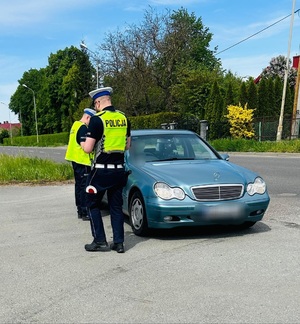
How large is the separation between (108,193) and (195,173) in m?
1.26

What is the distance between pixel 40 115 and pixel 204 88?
2165 inches

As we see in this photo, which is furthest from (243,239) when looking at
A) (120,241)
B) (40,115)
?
(40,115)

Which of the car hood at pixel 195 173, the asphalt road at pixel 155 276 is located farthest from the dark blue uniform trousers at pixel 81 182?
the car hood at pixel 195 173

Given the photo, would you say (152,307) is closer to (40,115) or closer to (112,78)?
(112,78)

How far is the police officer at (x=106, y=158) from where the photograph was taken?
5352mm

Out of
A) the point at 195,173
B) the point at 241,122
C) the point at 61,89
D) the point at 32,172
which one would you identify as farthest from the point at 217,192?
the point at 61,89

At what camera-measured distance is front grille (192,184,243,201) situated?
5.89 m

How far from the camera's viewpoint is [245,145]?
2736cm

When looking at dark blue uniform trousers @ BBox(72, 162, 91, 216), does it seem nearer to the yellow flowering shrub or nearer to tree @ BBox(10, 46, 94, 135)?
the yellow flowering shrub

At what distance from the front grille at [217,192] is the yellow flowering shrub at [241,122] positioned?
25.6 metres

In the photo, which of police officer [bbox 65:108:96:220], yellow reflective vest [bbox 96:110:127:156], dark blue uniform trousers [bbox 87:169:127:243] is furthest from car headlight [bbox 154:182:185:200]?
police officer [bbox 65:108:96:220]

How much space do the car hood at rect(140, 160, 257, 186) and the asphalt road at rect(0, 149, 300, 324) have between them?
0.76m

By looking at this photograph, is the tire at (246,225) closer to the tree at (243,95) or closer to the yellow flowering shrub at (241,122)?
the yellow flowering shrub at (241,122)

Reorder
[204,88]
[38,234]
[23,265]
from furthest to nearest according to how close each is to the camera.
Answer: [204,88], [38,234], [23,265]
